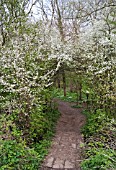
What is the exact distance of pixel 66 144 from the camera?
215 inches

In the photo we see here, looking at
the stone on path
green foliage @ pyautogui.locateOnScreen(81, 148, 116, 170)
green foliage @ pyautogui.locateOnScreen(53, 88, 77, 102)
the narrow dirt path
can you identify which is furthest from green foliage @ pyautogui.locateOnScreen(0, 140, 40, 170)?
green foliage @ pyautogui.locateOnScreen(53, 88, 77, 102)

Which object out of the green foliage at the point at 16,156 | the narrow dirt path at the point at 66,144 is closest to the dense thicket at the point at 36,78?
the green foliage at the point at 16,156

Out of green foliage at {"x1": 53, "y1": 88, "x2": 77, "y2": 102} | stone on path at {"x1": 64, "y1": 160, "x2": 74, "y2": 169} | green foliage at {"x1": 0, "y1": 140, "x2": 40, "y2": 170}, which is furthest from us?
green foliage at {"x1": 53, "y1": 88, "x2": 77, "y2": 102}

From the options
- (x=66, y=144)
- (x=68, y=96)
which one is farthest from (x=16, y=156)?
(x=68, y=96)

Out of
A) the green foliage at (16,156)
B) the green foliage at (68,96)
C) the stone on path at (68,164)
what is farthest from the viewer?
the green foliage at (68,96)

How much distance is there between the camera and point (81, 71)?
26.7ft

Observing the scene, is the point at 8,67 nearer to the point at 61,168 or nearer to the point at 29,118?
the point at 29,118

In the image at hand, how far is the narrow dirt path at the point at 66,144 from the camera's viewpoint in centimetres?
441

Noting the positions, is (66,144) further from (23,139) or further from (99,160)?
(99,160)

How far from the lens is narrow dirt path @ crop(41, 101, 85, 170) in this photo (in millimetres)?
4406

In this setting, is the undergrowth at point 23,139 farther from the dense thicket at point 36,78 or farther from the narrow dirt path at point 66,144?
the narrow dirt path at point 66,144

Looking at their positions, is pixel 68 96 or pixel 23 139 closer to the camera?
pixel 23 139

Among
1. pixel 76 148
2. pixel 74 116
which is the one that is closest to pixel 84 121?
pixel 74 116

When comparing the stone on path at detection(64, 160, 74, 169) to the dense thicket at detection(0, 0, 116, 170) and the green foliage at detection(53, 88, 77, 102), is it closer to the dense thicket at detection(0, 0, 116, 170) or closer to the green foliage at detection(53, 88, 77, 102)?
the dense thicket at detection(0, 0, 116, 170)
